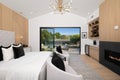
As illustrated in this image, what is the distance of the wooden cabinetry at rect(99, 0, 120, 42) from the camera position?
508 cm

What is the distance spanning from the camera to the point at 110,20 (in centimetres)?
575

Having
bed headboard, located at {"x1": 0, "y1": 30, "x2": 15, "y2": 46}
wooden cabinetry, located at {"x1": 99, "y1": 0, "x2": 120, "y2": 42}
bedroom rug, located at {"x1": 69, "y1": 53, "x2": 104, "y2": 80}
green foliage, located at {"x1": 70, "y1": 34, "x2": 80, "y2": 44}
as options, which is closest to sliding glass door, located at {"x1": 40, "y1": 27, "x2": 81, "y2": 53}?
green foliage, located at {"x1": 70, "y1": 34, "x2": 80, "y2": 44}

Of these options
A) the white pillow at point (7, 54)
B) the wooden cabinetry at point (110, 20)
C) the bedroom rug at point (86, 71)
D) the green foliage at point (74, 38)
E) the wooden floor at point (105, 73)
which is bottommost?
the wooden floor at point (105, 73)

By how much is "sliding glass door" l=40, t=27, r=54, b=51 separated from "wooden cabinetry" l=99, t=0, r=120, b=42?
5134 mm

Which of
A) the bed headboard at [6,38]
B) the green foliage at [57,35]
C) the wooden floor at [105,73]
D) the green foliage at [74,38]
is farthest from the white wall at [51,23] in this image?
the wooden floor at [105,73]

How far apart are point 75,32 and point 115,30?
20.6 ft

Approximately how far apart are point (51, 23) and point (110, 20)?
5975 mm

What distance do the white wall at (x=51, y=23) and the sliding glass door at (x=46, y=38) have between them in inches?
13.0

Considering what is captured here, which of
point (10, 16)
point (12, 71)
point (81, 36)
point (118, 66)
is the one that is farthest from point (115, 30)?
point (81, 36)

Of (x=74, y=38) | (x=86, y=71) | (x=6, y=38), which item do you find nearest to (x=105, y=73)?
(x=86, y=71)

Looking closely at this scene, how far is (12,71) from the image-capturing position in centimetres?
280

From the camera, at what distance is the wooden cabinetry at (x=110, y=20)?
508 cm

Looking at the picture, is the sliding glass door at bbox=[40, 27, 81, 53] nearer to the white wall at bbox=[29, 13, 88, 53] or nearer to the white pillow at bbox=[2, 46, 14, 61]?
the white wall at bbox=[29, 13, 88, 53]

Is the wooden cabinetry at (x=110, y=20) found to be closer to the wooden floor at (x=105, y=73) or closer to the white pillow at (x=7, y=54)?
the wooden floor at (x=105, y=73)
